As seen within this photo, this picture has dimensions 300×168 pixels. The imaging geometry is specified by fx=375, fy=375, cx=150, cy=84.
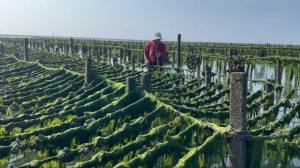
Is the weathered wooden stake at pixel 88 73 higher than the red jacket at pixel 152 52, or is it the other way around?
the red jacket at pixel 152 52

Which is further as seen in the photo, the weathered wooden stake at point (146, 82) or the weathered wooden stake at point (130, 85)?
the weathered wooden stake at point (130, 85)

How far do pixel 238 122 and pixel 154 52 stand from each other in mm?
9974

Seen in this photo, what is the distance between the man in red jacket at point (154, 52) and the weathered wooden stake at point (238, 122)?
9.42 metres

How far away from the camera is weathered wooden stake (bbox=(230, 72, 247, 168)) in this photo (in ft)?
19.9

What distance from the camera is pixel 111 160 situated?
22.2ft

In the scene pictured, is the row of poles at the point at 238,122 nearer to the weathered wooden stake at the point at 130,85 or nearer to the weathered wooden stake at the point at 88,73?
the weathered wooden stake at the point at 130,85

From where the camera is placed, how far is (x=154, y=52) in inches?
623

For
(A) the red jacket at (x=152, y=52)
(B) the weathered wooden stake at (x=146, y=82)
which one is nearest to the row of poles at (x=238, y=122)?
(B) the weathered wooden stake at (x=146, y=82)

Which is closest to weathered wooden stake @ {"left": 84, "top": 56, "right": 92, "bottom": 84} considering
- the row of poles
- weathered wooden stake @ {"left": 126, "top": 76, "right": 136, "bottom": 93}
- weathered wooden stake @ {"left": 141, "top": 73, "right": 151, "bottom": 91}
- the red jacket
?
the red jacket

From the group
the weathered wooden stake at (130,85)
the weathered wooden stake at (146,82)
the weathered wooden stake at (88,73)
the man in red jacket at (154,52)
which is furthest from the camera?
the man in red jacket at (154,52)

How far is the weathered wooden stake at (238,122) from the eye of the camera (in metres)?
6.06

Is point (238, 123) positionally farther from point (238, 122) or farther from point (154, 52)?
point (154, 52)

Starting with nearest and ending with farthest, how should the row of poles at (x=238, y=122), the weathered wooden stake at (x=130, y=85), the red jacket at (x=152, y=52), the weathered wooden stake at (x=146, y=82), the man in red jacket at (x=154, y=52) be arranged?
the row of poles at (x=238, y=122)
the weathered wooden stake at (x=146, y=82)
the weathered wooden stake at (x=130, y=85)
the man in red jacket at (x=154, y=52)
the red jacket at (x=152, y=52)

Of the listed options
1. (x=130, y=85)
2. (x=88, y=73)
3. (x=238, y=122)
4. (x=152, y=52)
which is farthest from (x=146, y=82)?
(x=152, y=52)
